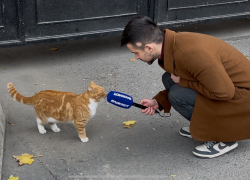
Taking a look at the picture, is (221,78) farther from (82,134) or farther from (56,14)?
(56,14)

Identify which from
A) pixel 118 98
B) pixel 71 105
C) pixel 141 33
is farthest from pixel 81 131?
pixel 141 33

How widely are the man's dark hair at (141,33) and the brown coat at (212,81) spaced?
0.10 metres

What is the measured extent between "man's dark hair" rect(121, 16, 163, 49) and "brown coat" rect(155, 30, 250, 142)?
10 centimetres

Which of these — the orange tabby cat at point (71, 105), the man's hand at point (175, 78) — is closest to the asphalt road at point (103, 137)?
the orange tabby cat at point (71, 105)

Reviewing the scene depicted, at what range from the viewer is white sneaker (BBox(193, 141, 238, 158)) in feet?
11.3

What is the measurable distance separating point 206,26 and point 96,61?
244 centimetres

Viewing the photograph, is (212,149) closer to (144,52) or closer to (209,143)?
(209,143)

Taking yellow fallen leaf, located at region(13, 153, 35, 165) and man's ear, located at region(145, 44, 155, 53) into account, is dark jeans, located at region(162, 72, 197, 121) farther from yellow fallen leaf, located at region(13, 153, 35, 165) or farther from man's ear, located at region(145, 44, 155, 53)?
yellow fallen leaf, located at region(13, 153, 35, 165)

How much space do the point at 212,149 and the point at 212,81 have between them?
814mm

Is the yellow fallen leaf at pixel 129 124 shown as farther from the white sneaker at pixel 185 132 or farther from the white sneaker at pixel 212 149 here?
the white sneaker at pixel 212 149

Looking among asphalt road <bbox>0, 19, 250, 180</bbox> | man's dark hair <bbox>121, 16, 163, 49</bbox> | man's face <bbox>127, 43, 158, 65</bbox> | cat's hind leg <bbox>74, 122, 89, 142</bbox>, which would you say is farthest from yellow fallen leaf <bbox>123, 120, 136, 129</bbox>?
man's dark hair <bbox>121, 16, 163, 49</bbox>

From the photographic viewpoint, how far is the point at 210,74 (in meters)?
2.90

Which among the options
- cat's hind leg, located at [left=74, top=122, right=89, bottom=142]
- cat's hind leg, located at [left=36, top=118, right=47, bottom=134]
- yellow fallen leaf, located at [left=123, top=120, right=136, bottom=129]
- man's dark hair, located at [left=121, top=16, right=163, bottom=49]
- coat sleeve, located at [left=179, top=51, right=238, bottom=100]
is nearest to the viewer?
coat sleeve, located at [left=179, top=51, right=238, bottom=100]

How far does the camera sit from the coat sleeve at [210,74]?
2.90 m
